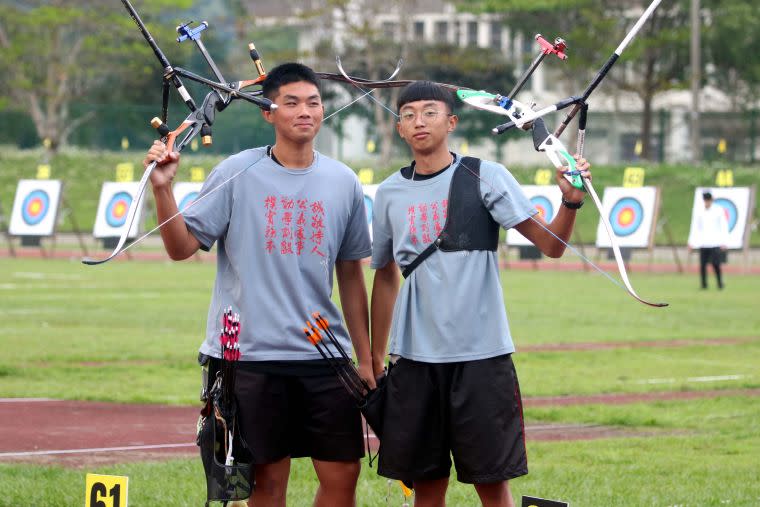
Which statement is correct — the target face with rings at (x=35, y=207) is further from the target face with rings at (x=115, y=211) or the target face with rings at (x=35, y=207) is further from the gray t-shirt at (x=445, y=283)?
the gray t-shirt at (x=445, y=283)

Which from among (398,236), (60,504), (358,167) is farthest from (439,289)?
(358,167)

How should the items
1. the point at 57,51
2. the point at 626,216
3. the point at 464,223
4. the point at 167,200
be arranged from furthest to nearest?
the point at 57,51 < the point at 626,216 < the point at 464,223 < the point at 167,200

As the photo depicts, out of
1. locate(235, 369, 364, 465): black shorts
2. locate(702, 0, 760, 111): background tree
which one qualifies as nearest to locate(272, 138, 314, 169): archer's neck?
locate(235, 369, 364, 465): black shorts

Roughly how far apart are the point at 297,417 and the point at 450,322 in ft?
2.28

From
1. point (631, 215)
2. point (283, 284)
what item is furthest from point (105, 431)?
point (631, 215)

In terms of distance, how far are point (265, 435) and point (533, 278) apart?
19761mm

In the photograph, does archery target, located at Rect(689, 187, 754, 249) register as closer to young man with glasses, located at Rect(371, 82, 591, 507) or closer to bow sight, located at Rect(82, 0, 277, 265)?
young man with glasses, located at Rect(371, 82, 591, 507)

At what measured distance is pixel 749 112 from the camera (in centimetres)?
4369

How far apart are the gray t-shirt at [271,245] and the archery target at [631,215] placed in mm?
22709

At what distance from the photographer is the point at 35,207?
105 ft

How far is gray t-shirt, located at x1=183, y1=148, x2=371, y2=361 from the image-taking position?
5.59m

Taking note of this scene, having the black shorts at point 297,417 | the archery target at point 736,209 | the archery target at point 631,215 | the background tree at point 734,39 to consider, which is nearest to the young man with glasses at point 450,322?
the black shorts at point 297,417

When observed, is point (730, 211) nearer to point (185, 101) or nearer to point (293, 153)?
point (293, 153)

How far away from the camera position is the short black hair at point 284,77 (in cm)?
566
